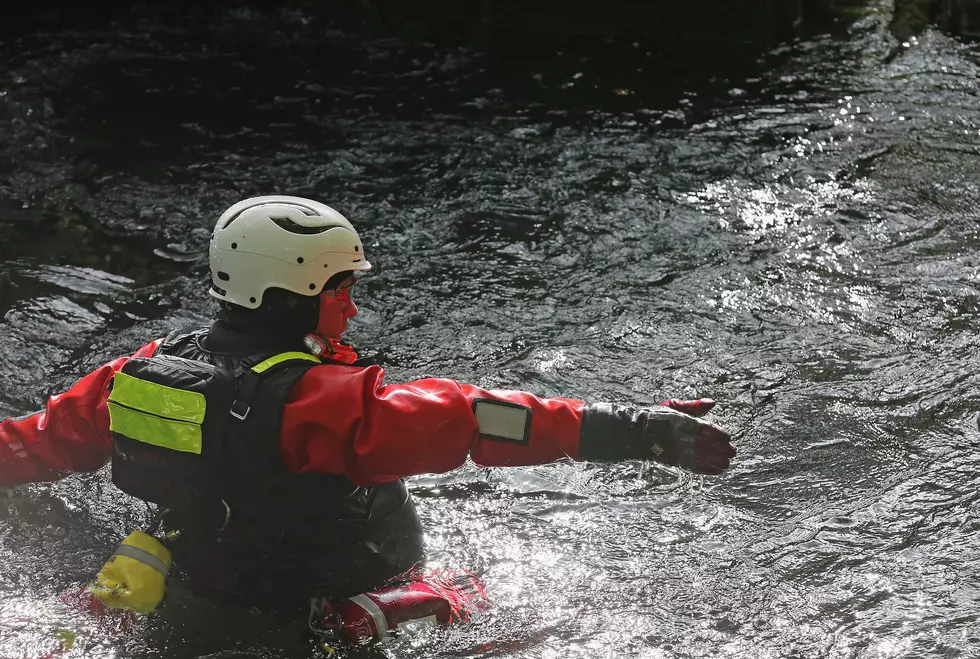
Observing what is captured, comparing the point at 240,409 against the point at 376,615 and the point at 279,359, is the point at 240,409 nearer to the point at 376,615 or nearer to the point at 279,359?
the point at 279,359

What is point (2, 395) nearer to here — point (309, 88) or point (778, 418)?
point (778, 418)

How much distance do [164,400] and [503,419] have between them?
1.13 m

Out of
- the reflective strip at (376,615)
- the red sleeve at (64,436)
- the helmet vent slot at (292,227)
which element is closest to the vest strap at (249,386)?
the helmet vent slot at (292,227)

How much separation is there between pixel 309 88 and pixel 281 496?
8521mm

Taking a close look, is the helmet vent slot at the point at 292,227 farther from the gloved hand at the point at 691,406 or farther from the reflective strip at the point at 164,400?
the gloved hand at the point at 691,406

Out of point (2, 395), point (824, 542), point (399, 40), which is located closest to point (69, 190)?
point (2, 395)

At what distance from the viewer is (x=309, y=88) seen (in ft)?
37.2

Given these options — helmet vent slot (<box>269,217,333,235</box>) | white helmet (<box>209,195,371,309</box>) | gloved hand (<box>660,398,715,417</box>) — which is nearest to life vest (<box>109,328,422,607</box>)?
white helmet (<box>209,195,371,309</box>)

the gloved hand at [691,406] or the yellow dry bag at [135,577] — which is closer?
the yellow dry bag at [135,577]

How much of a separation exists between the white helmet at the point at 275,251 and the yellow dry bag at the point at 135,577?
0.94 metres

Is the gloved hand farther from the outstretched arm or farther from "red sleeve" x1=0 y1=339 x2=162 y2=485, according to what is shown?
"red sleeve" x1=0 y1=339 x2=162 y2=485

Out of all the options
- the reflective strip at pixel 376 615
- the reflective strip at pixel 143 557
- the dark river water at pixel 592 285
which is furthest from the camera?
the dark river water at pixel 592 285

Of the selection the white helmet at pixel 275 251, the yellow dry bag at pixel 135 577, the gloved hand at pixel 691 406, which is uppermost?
the white helmet at pixel 275 251

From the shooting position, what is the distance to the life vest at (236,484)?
11.2 feet
